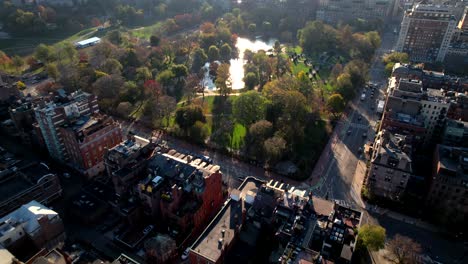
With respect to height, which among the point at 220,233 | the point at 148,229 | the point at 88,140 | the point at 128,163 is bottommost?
the point at 148,229

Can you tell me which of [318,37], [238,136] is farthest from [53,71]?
[318,37]

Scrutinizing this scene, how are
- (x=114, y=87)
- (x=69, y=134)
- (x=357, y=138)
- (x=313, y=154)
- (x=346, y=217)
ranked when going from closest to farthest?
(x=346, y=217) < (x=69, y=134) < (x=313, y=154) < (x=357, y=138) < (x=114, y=87)

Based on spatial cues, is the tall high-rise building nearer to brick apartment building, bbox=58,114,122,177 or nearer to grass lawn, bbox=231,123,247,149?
grass lawn, bbox=231,123,247,149

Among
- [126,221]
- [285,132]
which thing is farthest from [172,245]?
[285,132]

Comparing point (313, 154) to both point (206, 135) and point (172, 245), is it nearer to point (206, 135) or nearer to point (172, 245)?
point (206, 135)

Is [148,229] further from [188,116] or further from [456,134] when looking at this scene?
[456,134]

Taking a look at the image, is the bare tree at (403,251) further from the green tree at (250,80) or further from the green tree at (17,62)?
the green tree at (17,62)
